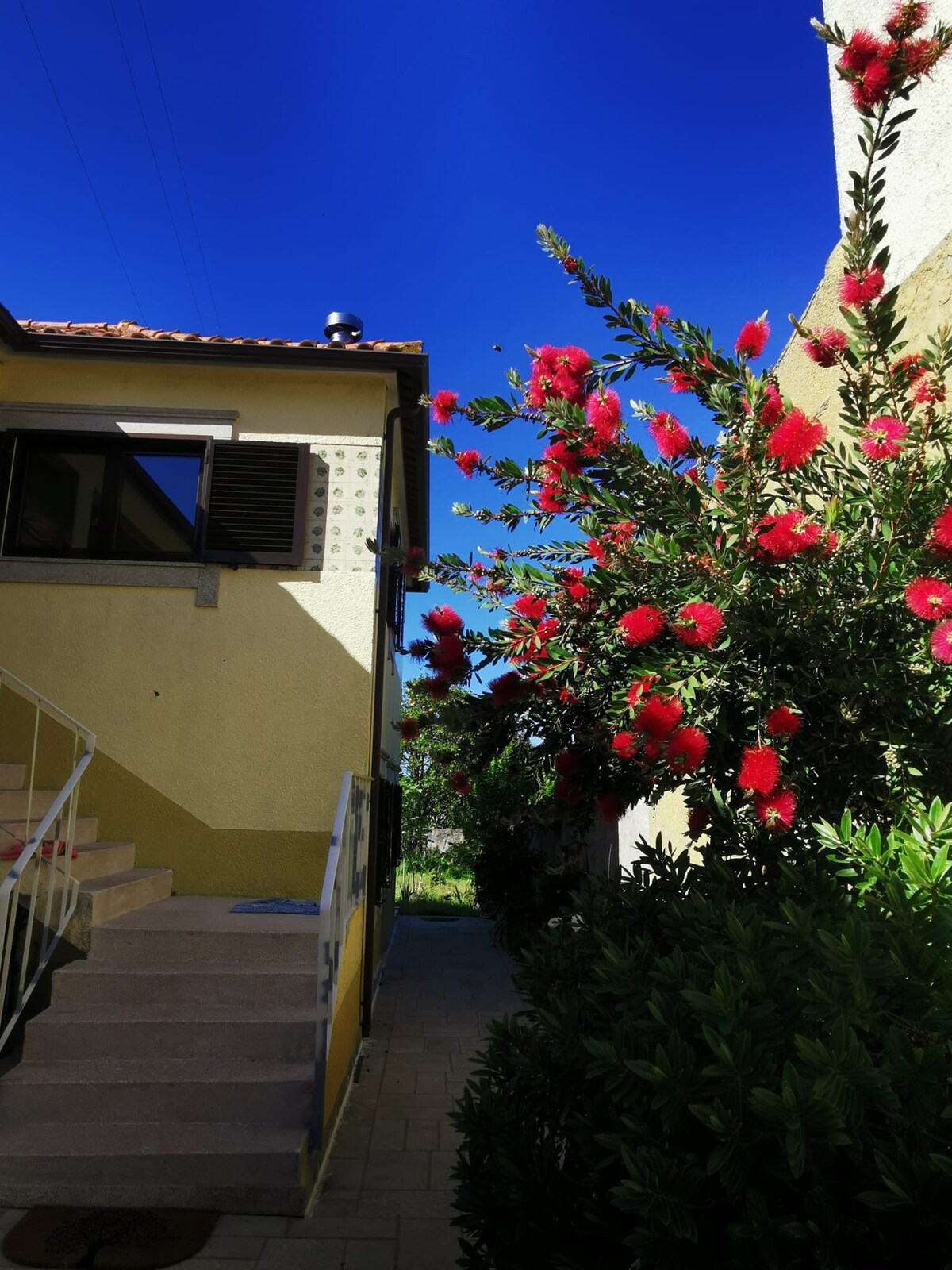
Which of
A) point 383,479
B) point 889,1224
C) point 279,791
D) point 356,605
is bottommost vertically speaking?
point 889,1224

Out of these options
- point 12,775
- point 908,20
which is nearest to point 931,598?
point 908,20

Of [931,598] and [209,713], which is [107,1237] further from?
[931,598]

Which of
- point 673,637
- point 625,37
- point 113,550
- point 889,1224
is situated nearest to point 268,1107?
point 673,637

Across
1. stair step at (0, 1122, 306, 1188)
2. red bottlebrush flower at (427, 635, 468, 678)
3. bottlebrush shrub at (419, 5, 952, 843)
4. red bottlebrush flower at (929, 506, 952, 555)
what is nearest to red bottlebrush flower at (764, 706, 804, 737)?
bottlebrush shrub at (419, 5, 952, 843)

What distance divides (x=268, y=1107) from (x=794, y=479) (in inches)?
132

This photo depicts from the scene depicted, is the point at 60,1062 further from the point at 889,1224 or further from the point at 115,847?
the point at 889,1224

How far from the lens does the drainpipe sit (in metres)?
5.68

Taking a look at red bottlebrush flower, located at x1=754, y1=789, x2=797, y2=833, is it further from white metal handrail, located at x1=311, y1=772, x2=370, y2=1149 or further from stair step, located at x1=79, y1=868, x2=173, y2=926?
stair step, located at x1=79, y1=868, x2=173, y2=926

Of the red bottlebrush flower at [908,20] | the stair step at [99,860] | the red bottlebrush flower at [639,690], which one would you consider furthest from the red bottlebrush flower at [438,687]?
the stair step at [99,860]

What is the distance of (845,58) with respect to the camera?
1.71m

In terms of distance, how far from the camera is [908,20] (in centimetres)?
162

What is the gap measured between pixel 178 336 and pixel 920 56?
17.3ft

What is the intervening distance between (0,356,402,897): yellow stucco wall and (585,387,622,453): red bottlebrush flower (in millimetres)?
3618

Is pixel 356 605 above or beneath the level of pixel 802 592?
above
